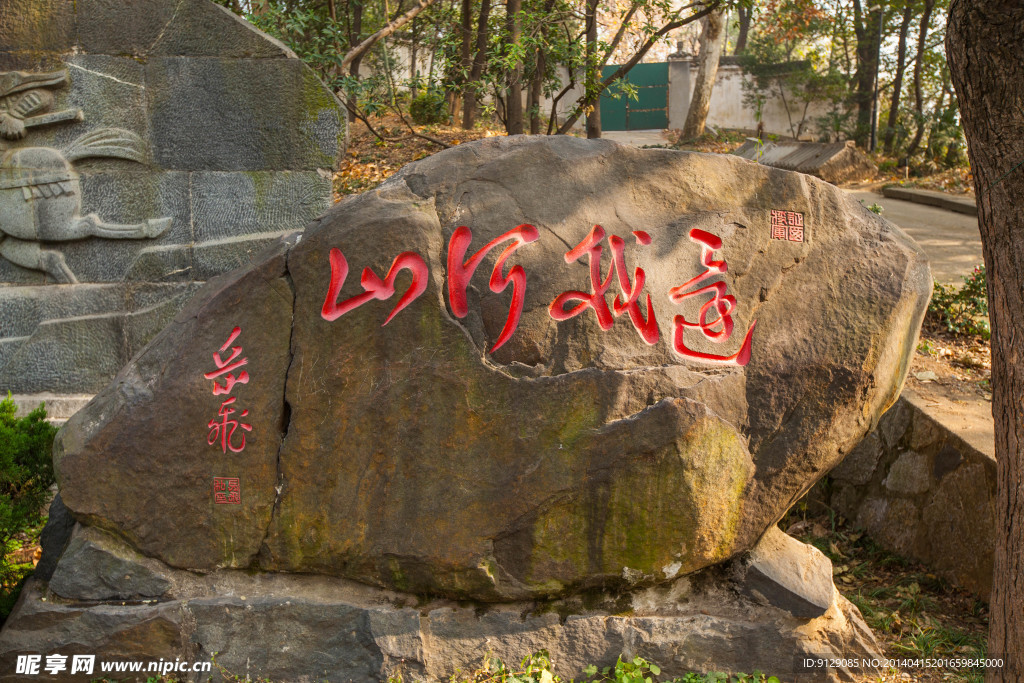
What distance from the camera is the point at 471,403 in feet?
9.87

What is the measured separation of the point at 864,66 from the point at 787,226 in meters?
14.6

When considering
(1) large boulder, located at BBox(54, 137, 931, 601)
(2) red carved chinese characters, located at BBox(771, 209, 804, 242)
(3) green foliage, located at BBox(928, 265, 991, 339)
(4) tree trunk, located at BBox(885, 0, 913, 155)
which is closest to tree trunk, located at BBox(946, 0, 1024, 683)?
(1) large boulder, located at BBox(54, 137, 931, 601)

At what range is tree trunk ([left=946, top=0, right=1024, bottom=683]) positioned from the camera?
2.51 metres

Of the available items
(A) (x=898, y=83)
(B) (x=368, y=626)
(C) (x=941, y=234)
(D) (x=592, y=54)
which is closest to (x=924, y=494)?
(B) (x=368, y=626)

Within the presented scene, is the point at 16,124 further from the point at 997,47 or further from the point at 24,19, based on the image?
the point at 997,47

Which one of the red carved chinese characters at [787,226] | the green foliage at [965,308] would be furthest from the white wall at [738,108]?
the red carved chinese characters at [787,226]

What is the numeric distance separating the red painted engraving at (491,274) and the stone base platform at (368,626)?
1120 millimetres

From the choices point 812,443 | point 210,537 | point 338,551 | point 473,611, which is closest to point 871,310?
point 812,443

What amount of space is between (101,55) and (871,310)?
475 centimetres

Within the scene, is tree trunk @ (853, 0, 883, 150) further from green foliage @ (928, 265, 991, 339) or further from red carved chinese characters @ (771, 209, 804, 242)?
red carved chinese characters @ (771, 209, 804, 242)

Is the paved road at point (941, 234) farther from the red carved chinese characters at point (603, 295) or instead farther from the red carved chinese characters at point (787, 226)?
the red carved chinese characters at point (603, 295)

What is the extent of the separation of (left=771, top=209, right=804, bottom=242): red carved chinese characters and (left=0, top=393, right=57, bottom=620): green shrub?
3335mm

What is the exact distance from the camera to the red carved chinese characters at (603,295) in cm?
307

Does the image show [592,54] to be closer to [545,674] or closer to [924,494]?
[924,494]
